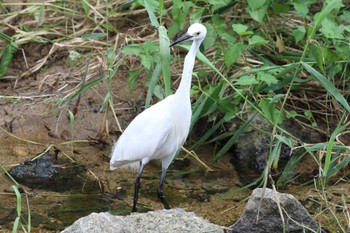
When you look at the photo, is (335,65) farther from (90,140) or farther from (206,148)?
(90,140)

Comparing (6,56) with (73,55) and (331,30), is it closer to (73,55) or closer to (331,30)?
(73,55)

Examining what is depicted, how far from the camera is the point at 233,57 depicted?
520 cm

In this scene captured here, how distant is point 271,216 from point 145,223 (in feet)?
2.28

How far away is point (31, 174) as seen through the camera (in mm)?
5312

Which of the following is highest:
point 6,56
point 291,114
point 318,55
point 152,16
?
point 152,16

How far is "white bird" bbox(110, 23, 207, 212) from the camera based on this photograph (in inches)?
181

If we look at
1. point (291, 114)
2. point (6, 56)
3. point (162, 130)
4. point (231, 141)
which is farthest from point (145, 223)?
point (6, 56)

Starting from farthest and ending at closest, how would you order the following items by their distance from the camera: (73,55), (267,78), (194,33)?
(73,55)
(267,78)
(194,33)

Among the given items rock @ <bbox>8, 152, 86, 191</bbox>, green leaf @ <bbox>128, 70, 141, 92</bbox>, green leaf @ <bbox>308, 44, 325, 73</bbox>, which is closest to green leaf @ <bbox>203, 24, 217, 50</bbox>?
green leaf @ <bbox>128, 70, 141, 92</bbox>

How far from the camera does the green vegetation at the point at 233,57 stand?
5.12 m

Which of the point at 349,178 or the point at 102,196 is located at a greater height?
the point at 102,196

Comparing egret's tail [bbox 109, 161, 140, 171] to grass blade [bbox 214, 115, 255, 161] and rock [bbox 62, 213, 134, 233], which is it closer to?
grass blade [bbox 214, 115, 255, 161]

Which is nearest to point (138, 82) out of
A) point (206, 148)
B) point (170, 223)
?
point (206, 148)

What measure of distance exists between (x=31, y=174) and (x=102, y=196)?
1.84 ft
